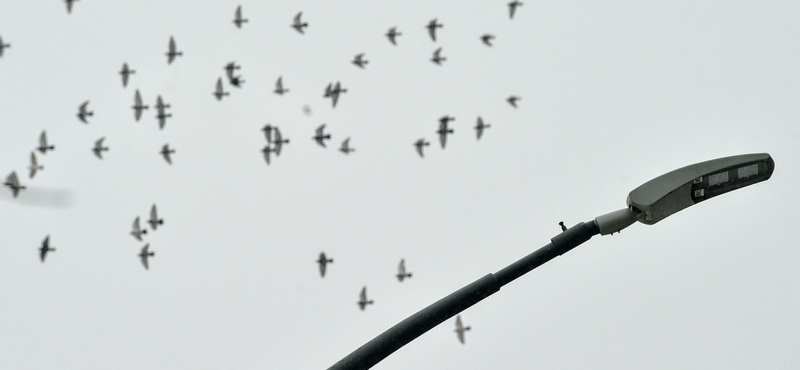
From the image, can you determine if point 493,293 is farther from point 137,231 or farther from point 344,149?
point 344,149

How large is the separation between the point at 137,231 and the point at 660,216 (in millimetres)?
48968

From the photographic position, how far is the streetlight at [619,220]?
7.05m

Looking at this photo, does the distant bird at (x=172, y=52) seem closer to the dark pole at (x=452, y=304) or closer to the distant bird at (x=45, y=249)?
the distant bird at (x=45, y=249)

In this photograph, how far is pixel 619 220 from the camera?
7680mm

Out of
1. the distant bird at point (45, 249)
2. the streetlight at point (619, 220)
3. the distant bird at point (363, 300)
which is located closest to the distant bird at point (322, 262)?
the distant bird at point (363, 300)

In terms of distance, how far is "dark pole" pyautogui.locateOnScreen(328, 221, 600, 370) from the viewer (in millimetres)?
6957

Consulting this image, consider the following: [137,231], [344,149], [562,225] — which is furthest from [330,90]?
[562,225]

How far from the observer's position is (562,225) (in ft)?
25.9

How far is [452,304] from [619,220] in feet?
Answer: 4.75

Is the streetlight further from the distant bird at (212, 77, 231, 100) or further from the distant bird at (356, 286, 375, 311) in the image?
the distant bird at (212, 77, 231, 100)

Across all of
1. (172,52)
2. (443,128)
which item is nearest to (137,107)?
(172,52)

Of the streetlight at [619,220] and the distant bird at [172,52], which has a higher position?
the distant bird at [172,52]

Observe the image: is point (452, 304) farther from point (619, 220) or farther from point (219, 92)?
point (219, 92)

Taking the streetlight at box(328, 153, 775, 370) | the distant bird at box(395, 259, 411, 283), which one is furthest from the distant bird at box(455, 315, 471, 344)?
the streetlight at box(328, 153, 775, 370)
